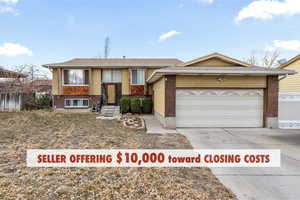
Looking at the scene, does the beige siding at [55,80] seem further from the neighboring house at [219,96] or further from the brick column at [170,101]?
the brick column at [170,101]

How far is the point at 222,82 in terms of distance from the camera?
887 centimetres

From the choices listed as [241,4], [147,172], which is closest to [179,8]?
[241,4]

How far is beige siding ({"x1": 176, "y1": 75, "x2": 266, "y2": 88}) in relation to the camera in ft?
28.7

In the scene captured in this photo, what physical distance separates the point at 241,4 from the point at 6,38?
21481 mm

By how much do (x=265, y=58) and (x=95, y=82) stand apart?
26947 millimetres

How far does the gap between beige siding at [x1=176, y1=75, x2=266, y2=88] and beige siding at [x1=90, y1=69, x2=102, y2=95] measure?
346 inches

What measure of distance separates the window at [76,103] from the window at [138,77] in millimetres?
4362

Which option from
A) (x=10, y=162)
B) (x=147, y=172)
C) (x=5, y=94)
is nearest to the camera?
(x=147, y=172)

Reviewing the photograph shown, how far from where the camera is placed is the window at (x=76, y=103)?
1510 cm

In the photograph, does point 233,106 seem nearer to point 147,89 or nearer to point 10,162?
point 147,89

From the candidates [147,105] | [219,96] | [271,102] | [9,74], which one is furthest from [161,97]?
[9,74]

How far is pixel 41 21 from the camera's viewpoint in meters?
16.1

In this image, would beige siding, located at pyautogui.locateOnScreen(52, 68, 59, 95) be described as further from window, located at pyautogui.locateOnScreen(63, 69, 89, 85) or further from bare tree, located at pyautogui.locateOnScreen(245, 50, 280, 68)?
bare tree, located at pyautogui.locateOnScreen(245, 50, 280, 68)

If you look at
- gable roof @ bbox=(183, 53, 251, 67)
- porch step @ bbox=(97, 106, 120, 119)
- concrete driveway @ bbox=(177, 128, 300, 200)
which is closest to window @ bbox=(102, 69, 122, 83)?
porch step @ bbox=(97, 106, 120, 119)
